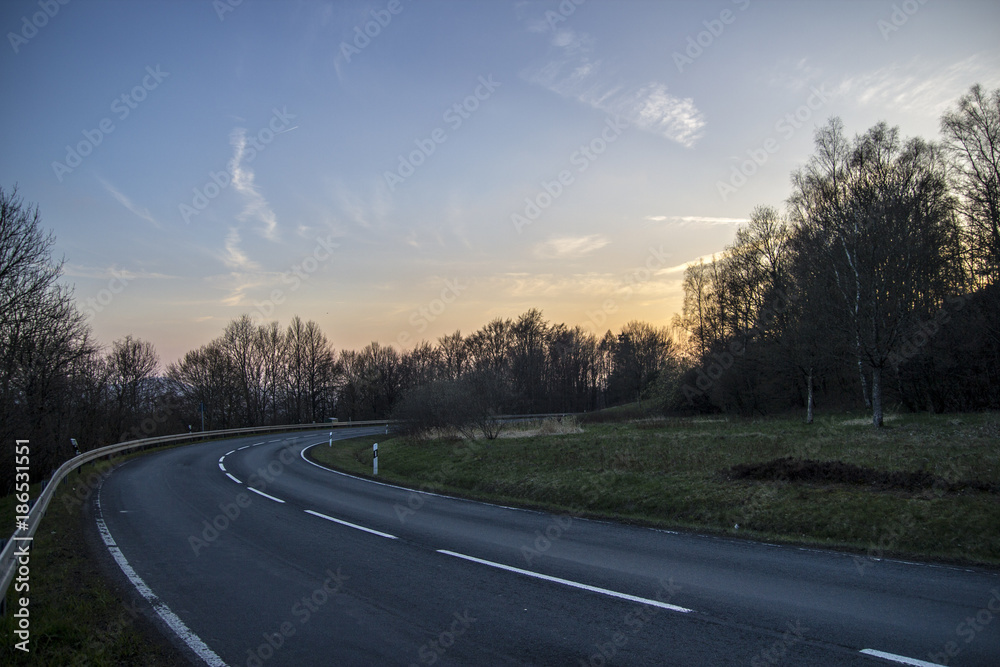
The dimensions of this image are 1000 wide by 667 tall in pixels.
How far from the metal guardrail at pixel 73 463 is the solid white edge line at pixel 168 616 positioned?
121cm

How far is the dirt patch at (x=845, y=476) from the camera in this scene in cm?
1016

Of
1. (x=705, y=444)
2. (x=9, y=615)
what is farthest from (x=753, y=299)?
(x=9, y=615)

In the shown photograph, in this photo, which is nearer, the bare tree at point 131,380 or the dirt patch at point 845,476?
the dirt patch at point 845,476

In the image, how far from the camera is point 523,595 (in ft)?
21.0

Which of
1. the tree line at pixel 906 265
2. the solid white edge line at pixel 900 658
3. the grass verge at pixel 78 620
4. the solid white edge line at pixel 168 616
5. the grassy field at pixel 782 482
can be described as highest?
the tree line at pixel 906 265

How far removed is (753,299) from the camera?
44.7 meters

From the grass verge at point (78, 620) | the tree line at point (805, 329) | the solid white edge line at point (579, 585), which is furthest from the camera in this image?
the tree line at point (805, 329)

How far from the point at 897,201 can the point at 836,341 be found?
262 inches

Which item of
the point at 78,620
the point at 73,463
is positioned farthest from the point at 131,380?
the point at 78,620

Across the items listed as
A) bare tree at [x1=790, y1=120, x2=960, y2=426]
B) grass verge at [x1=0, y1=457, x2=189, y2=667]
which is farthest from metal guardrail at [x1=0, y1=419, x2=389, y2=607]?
bare tree at [x1=790, y1=120, x2=960, y2=426]

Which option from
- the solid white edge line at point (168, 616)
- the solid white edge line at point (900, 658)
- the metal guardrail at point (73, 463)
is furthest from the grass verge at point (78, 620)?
the solid white edge line at point (900, 658)

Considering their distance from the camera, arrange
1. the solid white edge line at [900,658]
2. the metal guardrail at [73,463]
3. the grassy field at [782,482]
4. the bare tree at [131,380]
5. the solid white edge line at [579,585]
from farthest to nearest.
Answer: the bare tree at [131,380]
the grassy field at [782,482]
the solid white edge line at [579,585]
the metal guardrail at [73,463]
the solid white edge line at [900,658]

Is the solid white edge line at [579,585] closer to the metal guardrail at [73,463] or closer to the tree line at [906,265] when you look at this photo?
the metal guardrail at [73,463]

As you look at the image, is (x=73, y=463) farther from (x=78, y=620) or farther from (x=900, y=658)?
(x=900, y=658)
